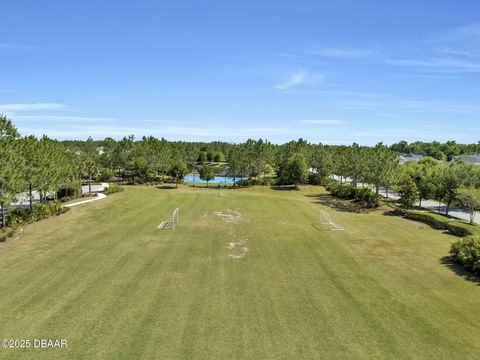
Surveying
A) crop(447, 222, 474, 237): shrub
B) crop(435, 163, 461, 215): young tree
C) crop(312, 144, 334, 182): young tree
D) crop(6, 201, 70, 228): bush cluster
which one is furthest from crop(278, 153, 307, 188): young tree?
crop(6, 201, 70, 228): bush cluster

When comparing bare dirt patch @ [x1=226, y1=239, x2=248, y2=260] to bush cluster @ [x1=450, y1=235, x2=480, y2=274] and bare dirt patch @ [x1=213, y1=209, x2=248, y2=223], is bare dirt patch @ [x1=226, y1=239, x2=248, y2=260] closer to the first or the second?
bare dirt patch @ [x1=213, y1=209, x2=248, y2=223]

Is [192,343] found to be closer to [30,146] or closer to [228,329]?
[228,329]

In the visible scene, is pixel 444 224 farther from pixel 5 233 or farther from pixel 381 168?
pixel 5 233

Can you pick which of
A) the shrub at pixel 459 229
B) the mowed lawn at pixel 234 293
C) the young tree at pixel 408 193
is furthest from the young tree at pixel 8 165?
the young tree at pixel 408 193

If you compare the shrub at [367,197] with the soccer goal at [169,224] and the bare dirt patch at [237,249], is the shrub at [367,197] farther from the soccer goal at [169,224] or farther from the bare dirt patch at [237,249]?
the soccer goal at [169,224]

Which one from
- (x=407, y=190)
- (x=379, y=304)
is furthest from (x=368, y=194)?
(x=379, y=304)
